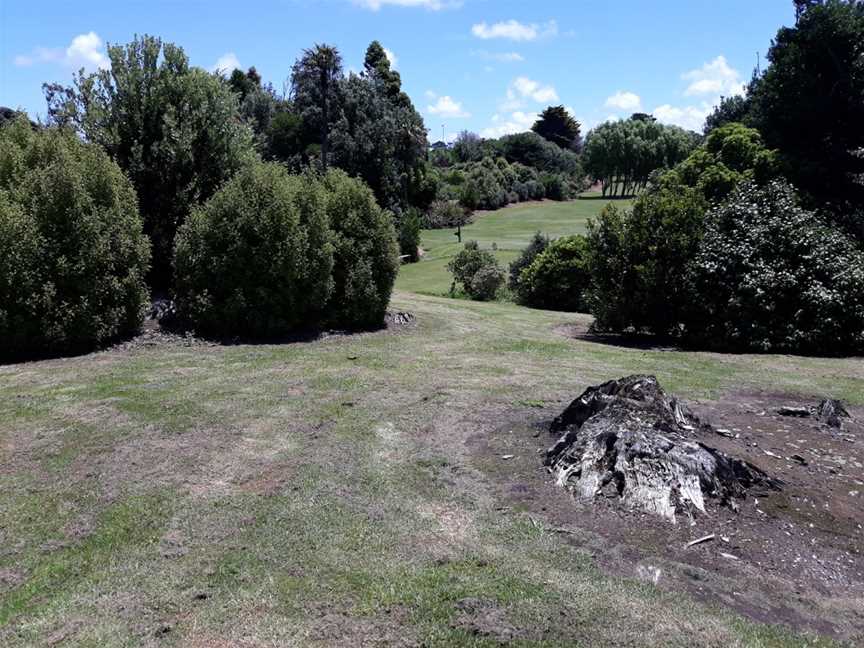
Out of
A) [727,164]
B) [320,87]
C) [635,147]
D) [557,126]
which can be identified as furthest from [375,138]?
[557,126]

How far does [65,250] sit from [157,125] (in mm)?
4081

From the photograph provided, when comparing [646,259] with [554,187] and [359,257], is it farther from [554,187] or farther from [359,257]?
[554,187]

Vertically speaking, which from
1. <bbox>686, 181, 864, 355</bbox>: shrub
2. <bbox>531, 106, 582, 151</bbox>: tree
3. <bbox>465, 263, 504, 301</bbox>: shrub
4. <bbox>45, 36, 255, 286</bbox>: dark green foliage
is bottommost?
<bbox>465, 263, 504, 301</bbox>: shrub

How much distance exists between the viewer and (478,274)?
2758 cm

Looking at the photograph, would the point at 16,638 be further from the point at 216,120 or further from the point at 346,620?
the point at 216,120

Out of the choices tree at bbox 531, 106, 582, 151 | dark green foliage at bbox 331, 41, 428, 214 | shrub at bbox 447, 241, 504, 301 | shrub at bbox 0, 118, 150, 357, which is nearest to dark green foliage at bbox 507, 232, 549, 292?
shrub at bbox 447, 241, 504, 301

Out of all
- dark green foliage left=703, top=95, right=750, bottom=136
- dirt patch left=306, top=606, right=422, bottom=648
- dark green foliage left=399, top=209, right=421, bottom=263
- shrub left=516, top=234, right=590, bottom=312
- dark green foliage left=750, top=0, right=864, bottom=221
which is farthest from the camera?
dark green foliage left=703, top=95, right=750, bottom=136

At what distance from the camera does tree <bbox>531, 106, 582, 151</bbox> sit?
108562 mm

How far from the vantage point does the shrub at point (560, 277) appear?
24.6m

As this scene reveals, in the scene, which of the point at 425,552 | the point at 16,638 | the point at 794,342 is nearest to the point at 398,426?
the point at 425,552

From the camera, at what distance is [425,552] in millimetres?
5098

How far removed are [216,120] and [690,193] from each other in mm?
10117

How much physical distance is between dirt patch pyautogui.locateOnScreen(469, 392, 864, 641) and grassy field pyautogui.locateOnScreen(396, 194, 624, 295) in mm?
22235

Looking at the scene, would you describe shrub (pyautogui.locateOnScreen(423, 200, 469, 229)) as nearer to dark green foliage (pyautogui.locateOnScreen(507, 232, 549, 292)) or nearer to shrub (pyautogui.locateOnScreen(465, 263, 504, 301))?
dark green foliage (pyautogui.locateOnScreen(507, 232, 549, 292))
